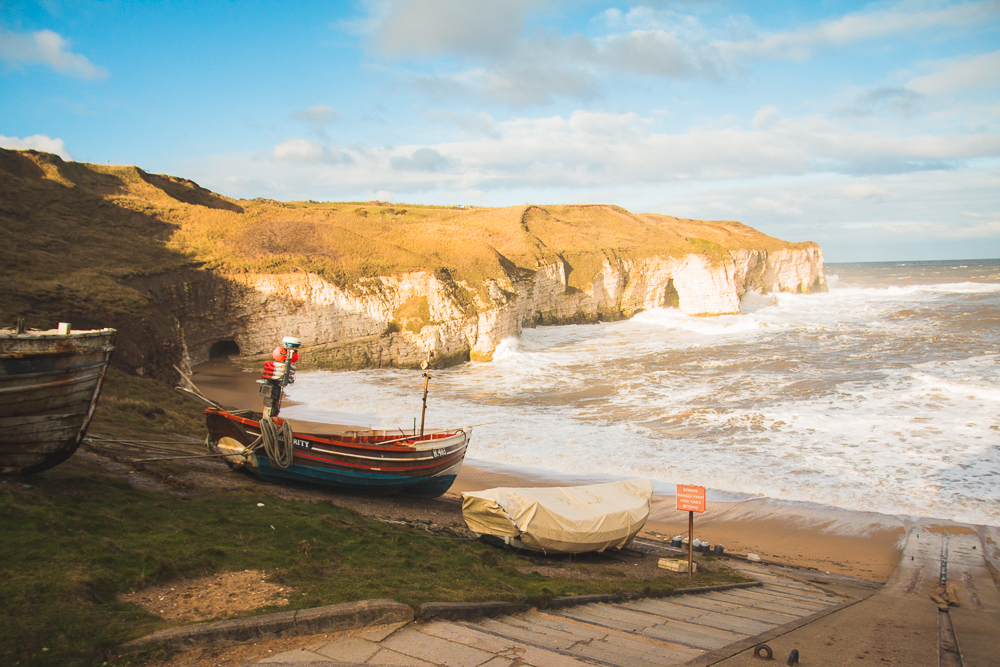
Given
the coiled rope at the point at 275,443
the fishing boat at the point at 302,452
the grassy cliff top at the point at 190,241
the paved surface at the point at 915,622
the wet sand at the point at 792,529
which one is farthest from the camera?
the grassy cliff top at the point at 190,241

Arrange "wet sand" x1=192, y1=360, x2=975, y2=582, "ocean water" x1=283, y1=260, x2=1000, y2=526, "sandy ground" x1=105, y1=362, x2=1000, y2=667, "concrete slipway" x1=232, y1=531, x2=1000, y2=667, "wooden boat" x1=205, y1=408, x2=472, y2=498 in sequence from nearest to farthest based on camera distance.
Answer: "concrete slipway" x1=232, y1=531, x2=1000, y2=667
"sandy ground" x1=105, y1=362, x2=1000, y2=667
"wooden boat" x1=205, y1=408, x2=472, y2=498
"wet sand" x1=192, y1=360, x2=975, y2=582
"ocean water" x1=283, y1=260, x2=1000, y2=526

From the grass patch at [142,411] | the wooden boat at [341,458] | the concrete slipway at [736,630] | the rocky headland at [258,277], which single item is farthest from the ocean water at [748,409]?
the grass patch at [142,411]

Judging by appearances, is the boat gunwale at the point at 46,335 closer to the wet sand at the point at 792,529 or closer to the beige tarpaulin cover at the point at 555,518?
the beige tarpaulin cover at the point at 555,518

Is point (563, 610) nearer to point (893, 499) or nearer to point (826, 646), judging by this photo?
point (826, 646)

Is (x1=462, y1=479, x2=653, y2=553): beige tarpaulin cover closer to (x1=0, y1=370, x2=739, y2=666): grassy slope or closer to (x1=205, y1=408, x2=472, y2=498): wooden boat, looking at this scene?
(x1=0, y1=370, x2=739, y2=666): grassy slope

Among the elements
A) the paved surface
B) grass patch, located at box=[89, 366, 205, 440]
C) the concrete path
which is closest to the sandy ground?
the paved surface

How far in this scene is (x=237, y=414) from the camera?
13156 mm

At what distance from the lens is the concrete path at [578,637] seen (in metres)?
4.91

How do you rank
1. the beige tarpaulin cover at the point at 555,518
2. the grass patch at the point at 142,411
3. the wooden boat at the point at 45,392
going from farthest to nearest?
the grass patch at the point at 142,411 → the beige tarpaulin cover at the point at 555,518 → the wooden boat at the point at 45,392

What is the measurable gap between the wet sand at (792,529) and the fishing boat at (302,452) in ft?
10.2

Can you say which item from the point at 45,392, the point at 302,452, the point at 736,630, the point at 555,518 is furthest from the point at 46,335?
the point at 736,630

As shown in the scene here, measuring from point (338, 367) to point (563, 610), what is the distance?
104 feet

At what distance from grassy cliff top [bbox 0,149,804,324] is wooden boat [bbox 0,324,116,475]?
1165cm

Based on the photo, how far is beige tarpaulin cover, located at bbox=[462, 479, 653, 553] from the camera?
34.9 ft
